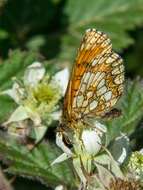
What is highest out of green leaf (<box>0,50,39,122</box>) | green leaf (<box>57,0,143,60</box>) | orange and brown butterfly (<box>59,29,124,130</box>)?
green leaf (<box>57,0,143,60</box>)

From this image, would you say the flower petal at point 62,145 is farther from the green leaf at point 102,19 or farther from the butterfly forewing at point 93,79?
the green leaf at point 102,19

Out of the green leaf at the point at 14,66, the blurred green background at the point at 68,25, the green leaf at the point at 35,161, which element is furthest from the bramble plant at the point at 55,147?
the blurred green background at the point at 68,25

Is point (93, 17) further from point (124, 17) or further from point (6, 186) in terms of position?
point (6, 186)

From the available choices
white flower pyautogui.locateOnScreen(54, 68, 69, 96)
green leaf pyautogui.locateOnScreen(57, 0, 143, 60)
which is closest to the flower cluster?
white flower pyautogui.locateOnScreen(54, 68, 69, 96)

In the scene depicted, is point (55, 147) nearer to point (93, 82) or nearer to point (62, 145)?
point (62, 145)

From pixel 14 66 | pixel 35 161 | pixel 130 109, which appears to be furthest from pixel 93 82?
pixel 14 66

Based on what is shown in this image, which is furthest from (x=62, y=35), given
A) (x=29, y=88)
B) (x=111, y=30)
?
(x=29, y=88)

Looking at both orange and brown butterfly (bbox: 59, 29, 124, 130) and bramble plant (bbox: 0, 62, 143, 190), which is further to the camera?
orange and brown butterfly (bbox: 59, 29, 124, 130)

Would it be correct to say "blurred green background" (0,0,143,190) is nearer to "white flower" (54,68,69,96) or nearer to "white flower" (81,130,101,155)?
"white flower" (54,68,69,96)
